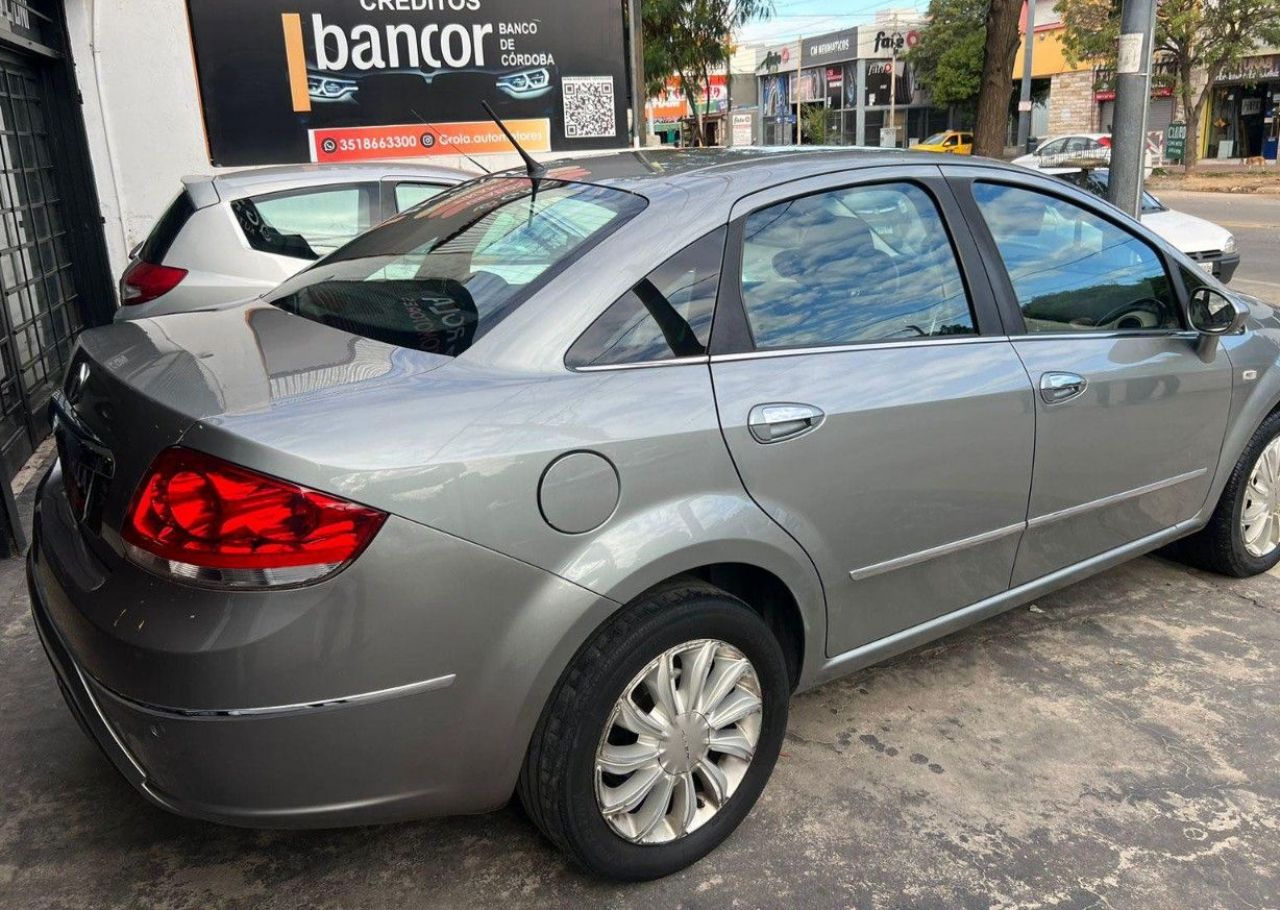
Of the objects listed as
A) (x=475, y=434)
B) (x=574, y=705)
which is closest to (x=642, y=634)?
(x=574, y=705)

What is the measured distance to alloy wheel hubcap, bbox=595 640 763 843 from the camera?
2.32 m

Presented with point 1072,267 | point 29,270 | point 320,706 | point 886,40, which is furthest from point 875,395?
point 886,40

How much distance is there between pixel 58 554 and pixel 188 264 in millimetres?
3792

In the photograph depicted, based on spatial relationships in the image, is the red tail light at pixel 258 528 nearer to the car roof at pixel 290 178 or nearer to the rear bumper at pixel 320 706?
the rear bumper at pixel 320 706

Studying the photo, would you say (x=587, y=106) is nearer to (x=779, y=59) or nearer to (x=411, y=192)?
(x=411, y=192)

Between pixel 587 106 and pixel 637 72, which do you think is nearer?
pixel 587 106

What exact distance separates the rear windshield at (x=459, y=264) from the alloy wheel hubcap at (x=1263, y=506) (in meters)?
2.78

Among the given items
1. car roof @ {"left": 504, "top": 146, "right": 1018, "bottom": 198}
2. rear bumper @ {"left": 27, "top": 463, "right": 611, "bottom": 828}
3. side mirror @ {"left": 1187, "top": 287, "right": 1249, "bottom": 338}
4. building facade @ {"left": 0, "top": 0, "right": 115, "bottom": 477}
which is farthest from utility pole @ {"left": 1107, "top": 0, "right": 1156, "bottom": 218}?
building facade @ {"left": 0, "top": 0, "right": 115, "bottom": 477}

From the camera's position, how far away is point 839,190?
282 cm

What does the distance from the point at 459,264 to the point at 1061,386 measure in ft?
5.65

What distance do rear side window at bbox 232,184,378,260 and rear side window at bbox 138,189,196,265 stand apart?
0.85 ft

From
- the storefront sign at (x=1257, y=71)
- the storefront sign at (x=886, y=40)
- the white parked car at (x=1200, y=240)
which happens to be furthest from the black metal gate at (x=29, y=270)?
the storefront sign at (x=886, y=40)

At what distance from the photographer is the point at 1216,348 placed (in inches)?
140

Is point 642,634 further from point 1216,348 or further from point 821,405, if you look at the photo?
point 1216,348
